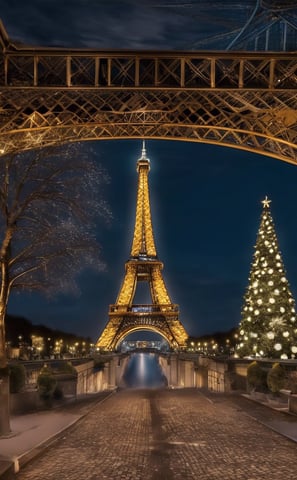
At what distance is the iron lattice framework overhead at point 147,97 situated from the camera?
57.3ft

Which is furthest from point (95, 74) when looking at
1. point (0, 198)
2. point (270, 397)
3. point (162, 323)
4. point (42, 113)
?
point (162, 323)

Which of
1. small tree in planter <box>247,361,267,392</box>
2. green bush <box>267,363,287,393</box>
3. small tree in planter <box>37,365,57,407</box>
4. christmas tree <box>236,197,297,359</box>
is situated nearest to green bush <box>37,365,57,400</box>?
small tree in planter <box>37,365,57,407</box>

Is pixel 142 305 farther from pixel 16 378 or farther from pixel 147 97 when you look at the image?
pixel 147 97

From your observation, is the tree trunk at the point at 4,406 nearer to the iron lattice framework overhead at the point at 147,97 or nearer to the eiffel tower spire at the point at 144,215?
the iron lattice framework overhead at the point at 147,97

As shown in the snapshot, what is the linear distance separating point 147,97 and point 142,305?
253ft

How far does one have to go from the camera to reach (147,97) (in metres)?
19.9

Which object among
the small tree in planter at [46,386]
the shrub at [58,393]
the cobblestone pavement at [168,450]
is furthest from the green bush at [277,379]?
the shrub at [58,393]

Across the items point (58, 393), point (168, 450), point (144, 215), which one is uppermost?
point (144, 215)

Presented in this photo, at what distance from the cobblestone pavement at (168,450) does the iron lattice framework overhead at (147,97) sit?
9261mm

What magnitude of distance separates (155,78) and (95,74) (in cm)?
188

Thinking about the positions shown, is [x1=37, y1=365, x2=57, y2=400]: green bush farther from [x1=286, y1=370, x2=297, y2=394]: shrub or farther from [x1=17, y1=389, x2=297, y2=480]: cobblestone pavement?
[x1=286, y1=370, x2=297, y2=394]: shrub

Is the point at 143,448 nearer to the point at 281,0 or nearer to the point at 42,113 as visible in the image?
the point at 42,113

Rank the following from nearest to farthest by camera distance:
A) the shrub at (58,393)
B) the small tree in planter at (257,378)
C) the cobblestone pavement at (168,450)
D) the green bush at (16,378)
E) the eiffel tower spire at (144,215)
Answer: the cobblestone pavement at (168,450) → the green bush at (16,378) → the shrub at (58,393) → the small tree in planter at (257,378) → the eiffel tower spire at (144,215)

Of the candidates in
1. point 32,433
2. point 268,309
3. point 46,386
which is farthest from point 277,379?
point 268,309
